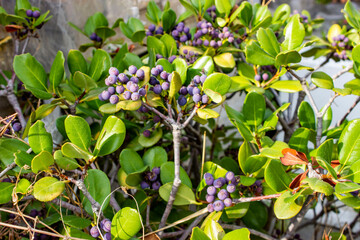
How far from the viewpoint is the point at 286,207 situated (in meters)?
0.65

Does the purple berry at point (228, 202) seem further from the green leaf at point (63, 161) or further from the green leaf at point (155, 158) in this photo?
the green leaf at point (63, 161)

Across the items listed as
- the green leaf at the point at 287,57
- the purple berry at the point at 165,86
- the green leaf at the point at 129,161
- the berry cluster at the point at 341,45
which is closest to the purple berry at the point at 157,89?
the purple berry at the point at 165,86

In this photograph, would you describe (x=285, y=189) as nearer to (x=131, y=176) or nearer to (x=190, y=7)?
(x=131, y=176)

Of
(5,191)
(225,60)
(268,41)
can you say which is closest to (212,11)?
(225,60)

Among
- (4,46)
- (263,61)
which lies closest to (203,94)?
(263,61)

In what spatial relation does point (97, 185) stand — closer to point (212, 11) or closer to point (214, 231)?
point (214, 231)

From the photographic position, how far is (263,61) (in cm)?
79

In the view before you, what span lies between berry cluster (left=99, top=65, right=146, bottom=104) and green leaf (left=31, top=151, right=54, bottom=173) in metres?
0.17

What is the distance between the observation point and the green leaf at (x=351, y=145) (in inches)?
25.6

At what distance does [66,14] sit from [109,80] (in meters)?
0.78

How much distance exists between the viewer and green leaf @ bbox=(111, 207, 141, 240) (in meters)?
0.62

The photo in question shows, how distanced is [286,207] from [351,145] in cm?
17

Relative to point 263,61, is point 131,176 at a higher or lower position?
lower

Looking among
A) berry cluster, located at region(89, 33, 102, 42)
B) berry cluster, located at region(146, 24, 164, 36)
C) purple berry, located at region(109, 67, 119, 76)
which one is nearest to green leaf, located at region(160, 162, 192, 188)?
purple berry, located at region(109, 67, 119, 76)
